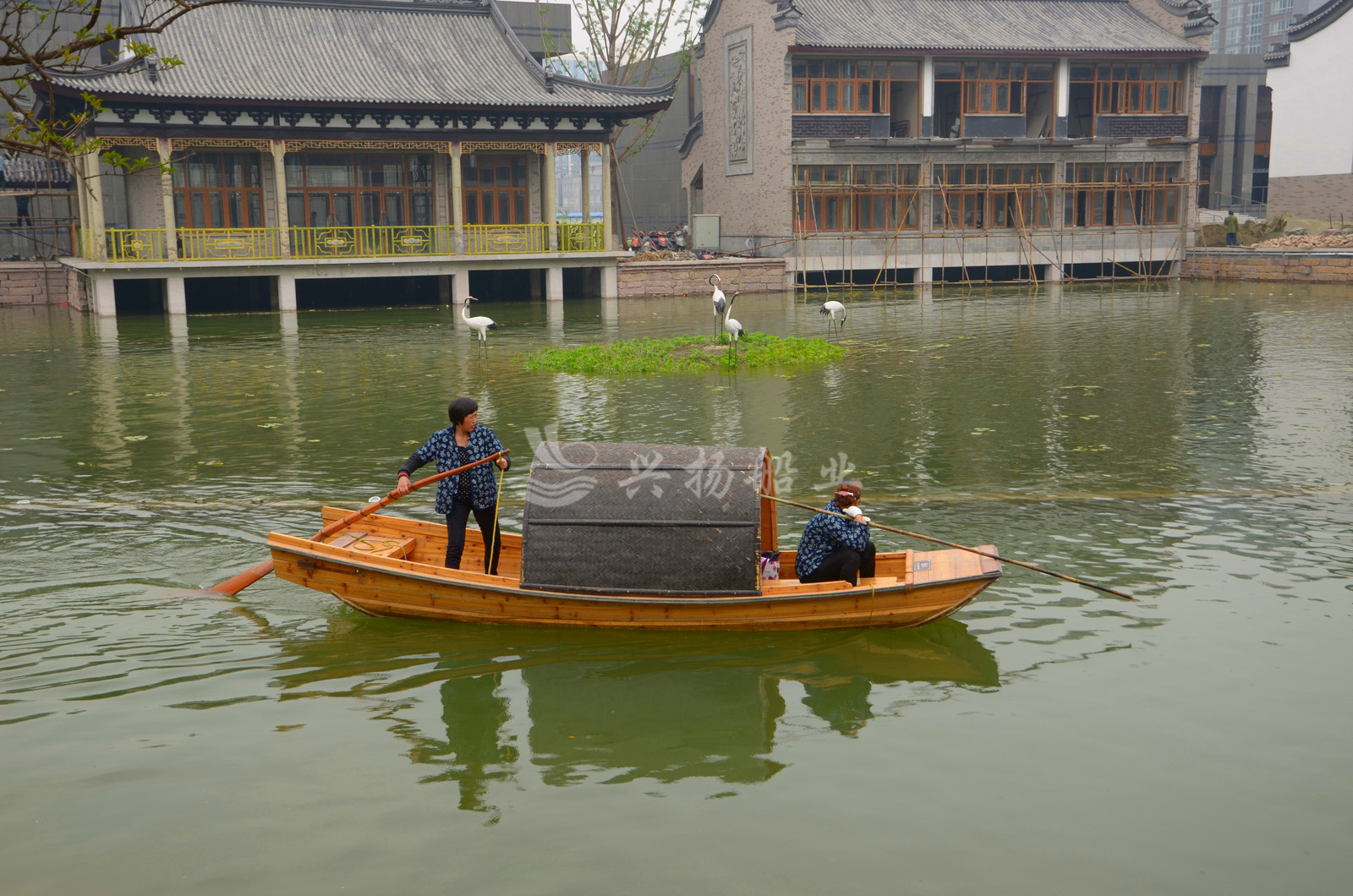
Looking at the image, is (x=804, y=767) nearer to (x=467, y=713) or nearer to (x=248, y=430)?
(x=467, y=713)

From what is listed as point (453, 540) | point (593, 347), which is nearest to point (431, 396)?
point (593, 347)

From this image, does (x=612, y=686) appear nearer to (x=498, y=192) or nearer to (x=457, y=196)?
(x=457, y=196)

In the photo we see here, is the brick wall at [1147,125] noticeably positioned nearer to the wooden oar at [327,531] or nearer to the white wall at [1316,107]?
the white wall at [1316,107]

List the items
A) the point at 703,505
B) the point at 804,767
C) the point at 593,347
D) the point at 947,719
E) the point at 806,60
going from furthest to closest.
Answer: the point at 806,60 → the point at 593,347 → the point at 703,505 → the point at 947,719 → the point at 804,767

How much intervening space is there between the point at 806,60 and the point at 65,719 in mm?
33166

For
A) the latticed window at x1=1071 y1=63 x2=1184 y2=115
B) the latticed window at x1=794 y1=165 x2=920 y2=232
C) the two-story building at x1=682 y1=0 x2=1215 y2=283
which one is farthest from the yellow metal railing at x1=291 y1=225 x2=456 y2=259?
the latticed window at x1=1071 y1=63 x2=1184 y2=115

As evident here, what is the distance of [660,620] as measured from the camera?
7.11m

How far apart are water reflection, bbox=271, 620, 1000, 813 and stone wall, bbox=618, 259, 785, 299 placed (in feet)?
82.3

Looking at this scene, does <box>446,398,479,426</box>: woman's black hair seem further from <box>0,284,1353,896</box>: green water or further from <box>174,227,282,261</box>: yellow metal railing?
<box>174,227,282,261</box>: yellow metal railing

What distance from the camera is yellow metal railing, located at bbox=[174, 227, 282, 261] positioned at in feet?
87.9

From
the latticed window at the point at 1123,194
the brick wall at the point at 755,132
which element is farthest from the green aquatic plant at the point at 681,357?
the latticed window at the point at 1123,194

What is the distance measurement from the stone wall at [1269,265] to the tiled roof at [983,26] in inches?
266

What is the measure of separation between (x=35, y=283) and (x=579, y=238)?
13619mm

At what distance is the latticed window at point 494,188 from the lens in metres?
32.1
